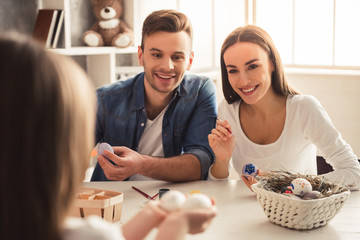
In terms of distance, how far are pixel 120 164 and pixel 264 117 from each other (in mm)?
679

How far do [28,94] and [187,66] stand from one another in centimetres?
167

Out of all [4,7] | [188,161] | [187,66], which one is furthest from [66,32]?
[188,161]

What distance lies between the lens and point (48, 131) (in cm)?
73

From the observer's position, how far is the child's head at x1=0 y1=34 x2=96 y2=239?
0.71 metres

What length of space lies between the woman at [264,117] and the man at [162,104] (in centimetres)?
15

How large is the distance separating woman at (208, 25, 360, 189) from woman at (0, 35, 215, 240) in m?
1.22

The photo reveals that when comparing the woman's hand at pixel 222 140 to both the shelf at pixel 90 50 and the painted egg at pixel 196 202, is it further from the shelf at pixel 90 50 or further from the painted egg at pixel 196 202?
the shelf at pixel 90 50

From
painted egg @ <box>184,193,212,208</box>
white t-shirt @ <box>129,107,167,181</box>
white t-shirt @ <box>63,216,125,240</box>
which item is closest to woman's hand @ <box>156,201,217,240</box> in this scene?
painted egg @ <box>184,193,212,208</box>

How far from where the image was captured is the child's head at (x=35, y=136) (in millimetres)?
714

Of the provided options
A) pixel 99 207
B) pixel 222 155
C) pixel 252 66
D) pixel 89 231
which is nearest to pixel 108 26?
pixel 252 66

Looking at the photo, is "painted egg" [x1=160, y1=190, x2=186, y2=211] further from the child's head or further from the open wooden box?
the open wooden box

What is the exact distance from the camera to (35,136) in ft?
2.37

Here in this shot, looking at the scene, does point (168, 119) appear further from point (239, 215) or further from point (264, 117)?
point (239, 215)

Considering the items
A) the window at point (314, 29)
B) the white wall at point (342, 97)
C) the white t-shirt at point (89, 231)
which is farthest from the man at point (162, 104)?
the window at point (314, 29)
